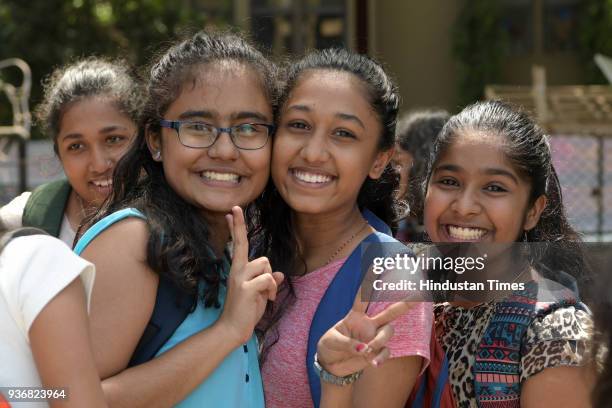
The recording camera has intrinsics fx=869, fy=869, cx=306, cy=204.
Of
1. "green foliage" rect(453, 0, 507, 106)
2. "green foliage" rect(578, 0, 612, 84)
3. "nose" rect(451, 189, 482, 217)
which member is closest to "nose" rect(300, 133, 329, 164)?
"nose" rect(451, 189, 482, 217)

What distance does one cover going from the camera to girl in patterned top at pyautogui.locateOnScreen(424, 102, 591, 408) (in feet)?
6.25

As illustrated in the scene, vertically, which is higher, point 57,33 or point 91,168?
point 57,33

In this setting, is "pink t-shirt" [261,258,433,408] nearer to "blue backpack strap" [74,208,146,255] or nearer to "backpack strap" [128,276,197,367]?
"backpack strap" [128,276,197,367]

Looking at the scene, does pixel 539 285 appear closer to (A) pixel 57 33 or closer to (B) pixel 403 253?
(B) pixel 403 253

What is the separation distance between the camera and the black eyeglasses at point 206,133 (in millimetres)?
2088

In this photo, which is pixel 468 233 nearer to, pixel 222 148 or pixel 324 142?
pixel 324 142

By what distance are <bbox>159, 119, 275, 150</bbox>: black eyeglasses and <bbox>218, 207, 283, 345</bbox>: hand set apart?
207 millimetres

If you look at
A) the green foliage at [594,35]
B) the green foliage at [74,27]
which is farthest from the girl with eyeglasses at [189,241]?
the green foliage at [594,35]

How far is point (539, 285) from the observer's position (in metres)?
2.08

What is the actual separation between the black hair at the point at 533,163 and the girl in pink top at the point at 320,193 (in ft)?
0.70

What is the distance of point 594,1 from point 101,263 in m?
10.2

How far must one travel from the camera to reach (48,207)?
3006mm

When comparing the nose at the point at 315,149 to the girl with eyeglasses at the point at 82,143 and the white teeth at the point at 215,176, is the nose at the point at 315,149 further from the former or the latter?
the girl with eyeglasses at the point at 82,143

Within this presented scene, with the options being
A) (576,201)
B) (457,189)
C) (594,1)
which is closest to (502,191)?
(457,189)
